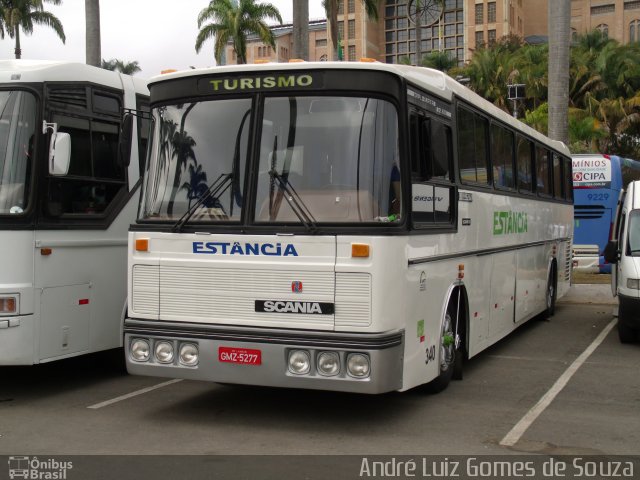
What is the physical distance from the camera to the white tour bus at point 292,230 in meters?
6.59

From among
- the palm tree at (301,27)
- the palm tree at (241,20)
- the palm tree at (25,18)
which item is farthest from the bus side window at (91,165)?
the palm tree at (25,18)

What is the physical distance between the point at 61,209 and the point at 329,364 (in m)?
3.37

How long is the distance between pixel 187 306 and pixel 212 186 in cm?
104

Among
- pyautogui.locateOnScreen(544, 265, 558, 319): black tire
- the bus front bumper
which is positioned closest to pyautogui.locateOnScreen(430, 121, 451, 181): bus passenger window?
the bus front bumper

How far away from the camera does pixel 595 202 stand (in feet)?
80.4

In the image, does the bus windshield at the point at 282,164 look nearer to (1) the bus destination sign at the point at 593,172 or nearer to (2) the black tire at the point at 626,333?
(2) the black tire at the point at 626,333

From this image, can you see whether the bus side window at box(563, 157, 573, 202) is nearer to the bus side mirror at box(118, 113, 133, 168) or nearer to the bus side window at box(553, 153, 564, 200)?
the bus side window at box(553, 153, 564, 200)

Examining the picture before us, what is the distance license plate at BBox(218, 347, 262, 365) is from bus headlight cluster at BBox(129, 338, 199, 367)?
0.81 ft

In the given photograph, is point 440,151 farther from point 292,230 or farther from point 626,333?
point 626,333

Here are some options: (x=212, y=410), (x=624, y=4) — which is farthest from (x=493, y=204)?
(x=624, y=4)

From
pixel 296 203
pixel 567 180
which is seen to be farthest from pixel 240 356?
pixel 567 180

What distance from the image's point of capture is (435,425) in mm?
7188

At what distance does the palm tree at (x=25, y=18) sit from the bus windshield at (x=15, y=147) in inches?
1440

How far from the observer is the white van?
1129 cm
